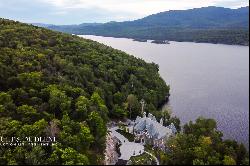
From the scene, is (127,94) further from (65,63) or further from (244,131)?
(244,131)

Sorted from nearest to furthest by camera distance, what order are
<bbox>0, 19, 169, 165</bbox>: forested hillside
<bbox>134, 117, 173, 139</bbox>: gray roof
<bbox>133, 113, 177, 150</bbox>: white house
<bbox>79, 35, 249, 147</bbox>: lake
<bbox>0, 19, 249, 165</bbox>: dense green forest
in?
<bbox>0, 19, 249, 165</bbox>: dense green forest → <bbox>0, 19, 169, 165</bbox>: forested hillside → <bbox>133, 113, 177, 150</bbox>: white house → <bbox>134, 117, 173, 139</bbox>: gray roof → <bbox>79, 35, 249, 147</bbox>: lake

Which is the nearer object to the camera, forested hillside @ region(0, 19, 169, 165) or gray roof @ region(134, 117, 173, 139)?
forested hillside @ region(0, 19, 169, 165)

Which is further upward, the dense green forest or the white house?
the dense green forest

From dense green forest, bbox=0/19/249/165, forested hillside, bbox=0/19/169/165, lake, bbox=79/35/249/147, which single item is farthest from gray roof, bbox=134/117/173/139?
lake, bbox=79/35/249/147

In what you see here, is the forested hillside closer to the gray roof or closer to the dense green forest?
the dense green forest

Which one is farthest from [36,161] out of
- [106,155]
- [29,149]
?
[106,155]
